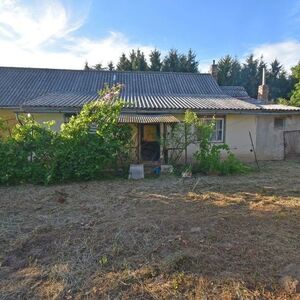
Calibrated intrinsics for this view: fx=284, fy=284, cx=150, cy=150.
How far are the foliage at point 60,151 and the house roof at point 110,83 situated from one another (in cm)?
269

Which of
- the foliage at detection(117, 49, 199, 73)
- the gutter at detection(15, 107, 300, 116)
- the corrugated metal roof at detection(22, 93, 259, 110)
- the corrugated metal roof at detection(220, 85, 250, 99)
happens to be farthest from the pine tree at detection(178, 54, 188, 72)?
the gutter at detection(15, 107, 300, 116)

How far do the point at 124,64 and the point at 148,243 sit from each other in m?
35.4

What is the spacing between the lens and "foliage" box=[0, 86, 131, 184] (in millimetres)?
8219

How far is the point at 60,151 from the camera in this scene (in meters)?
8.28

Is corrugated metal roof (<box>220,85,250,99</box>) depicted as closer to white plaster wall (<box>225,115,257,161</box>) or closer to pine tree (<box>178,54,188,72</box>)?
white plaster wall (<box>225,115,257,161</box>)

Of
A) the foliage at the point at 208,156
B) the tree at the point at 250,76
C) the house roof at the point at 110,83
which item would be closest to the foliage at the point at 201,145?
the foliage at the point at 208,156

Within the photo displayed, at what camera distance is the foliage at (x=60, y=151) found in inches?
324

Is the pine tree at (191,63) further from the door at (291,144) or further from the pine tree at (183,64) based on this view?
the door at (291,144)

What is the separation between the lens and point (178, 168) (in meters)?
10.3

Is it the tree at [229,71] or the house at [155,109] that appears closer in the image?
the house at [155,109]

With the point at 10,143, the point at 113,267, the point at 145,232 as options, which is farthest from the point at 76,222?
the point at 10,143

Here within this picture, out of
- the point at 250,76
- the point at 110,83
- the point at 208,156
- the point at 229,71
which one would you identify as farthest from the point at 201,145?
the point at 250,76

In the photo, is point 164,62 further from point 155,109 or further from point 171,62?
point 155,109

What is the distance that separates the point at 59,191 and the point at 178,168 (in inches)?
175
